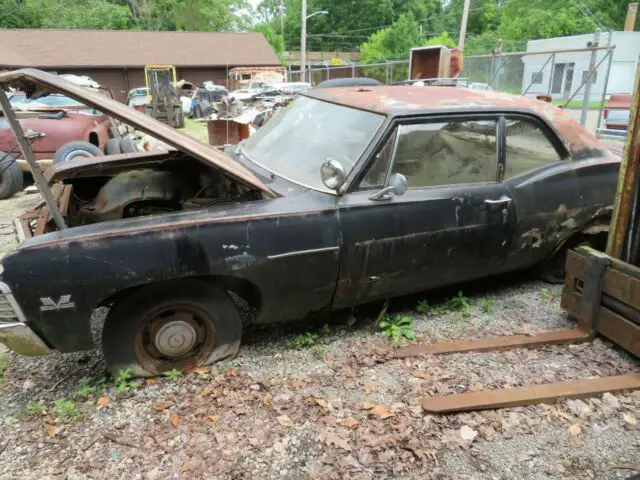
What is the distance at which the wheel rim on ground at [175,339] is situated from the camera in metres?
2.75

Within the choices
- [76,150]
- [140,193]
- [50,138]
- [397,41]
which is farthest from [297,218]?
[397,41]

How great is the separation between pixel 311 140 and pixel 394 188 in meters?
0.85

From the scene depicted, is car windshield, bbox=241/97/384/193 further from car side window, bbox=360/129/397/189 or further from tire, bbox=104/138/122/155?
tire, bbox=104/138/122/155

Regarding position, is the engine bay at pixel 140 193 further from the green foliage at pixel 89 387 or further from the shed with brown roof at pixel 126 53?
the shed with brown roof at pixel 126 53

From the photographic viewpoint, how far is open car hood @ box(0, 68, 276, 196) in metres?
2.46

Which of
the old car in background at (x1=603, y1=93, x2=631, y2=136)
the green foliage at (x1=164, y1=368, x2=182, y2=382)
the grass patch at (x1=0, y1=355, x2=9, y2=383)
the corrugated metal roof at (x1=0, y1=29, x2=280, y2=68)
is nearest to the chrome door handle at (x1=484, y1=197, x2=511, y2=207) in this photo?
the green foliage at (x1=164, y1=368, x2=182, y2=382)

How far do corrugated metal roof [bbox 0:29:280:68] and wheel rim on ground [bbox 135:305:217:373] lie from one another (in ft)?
92.7

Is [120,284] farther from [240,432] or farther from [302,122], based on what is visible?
[302,122]

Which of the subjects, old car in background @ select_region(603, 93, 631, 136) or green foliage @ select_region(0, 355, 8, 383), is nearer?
green foliage @ select_region(0, 355, 8, 383)

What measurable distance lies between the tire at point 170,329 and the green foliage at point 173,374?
3cm

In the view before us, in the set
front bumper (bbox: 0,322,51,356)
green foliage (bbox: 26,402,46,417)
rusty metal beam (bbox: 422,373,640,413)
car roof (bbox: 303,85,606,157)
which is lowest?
green foliage (bbox: 26,402,46,417)

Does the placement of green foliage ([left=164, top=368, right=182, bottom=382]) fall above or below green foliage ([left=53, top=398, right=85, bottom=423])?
above

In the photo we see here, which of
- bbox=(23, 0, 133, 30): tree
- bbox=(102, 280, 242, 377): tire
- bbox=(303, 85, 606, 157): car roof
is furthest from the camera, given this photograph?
bbox=(23, 0, 133, 30): tree

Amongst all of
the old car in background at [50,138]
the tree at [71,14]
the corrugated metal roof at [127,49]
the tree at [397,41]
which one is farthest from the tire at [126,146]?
the tree at [71,14]
